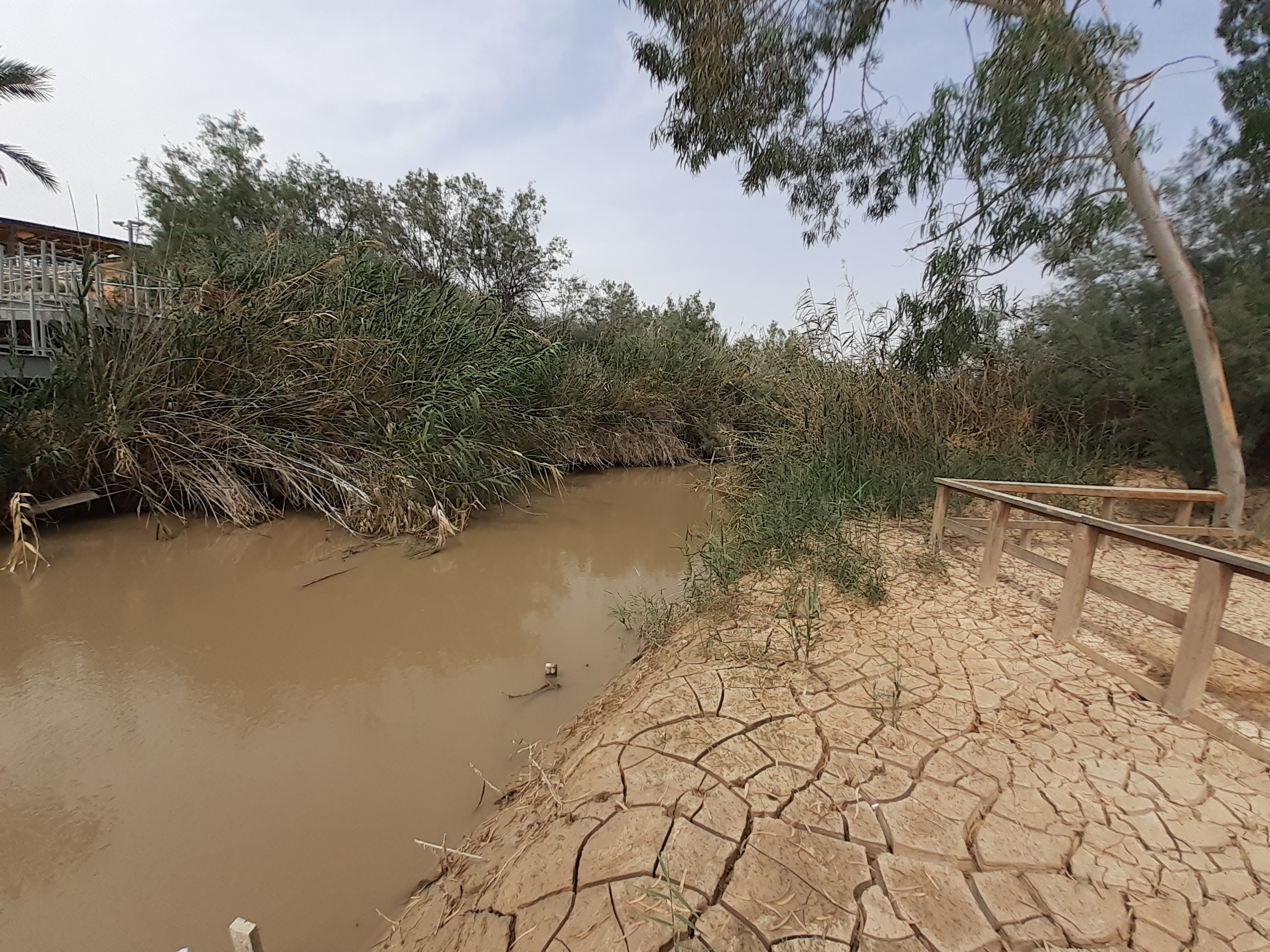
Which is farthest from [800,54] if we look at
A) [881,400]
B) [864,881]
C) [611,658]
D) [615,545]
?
[864,881]

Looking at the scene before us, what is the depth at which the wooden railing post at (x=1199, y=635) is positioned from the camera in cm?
211

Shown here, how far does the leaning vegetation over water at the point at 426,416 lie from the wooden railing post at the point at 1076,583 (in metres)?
0.93

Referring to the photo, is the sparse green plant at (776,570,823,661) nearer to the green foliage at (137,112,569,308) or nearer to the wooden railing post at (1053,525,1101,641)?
the wooden railing post at (1053,525,1101,641)

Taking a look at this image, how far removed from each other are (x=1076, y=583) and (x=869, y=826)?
201cm

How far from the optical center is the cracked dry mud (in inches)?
54.7

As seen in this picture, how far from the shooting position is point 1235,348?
501 centimetres

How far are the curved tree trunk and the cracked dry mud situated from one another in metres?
3.34

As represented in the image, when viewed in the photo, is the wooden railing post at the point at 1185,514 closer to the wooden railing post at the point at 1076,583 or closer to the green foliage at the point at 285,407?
the wooden railing post at the point at 1076,583

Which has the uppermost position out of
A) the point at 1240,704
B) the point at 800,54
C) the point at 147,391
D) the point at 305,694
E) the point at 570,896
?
the point at 800,54

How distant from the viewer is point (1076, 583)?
2.85 meters

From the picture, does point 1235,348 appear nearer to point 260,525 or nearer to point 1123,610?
point 1123,610

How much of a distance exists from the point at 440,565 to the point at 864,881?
13.5 ft

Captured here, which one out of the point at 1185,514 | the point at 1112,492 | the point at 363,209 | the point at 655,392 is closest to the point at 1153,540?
the point at 1112,492

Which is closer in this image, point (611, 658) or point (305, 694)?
point (305, 694)
